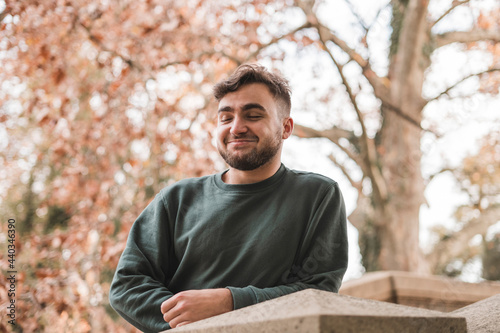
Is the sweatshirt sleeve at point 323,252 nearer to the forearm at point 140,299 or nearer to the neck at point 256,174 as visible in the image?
the neck at point 256,174

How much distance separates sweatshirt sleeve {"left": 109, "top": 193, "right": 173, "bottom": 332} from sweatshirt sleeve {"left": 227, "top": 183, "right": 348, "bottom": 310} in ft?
1.75

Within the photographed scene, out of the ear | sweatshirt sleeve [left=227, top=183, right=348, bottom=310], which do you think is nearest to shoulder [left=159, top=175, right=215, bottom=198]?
the ear

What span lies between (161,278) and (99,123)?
548cm

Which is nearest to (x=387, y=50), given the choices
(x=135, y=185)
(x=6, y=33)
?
(x=135, y=185)

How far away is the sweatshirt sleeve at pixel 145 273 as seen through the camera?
6.63 feet

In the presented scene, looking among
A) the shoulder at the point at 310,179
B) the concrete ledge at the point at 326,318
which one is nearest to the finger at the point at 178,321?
the concrete ledge at the point at 326,318

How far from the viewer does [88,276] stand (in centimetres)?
617

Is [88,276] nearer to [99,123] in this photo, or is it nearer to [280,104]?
[99,123]

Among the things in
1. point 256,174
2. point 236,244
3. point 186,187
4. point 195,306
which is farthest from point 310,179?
point 195,306

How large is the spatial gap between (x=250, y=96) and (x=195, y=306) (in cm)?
97

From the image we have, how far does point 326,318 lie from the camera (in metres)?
1.17

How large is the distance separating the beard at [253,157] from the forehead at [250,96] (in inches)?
6.4

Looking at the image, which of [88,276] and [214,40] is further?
[214,40]

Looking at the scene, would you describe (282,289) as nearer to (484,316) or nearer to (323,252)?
(323,252)
